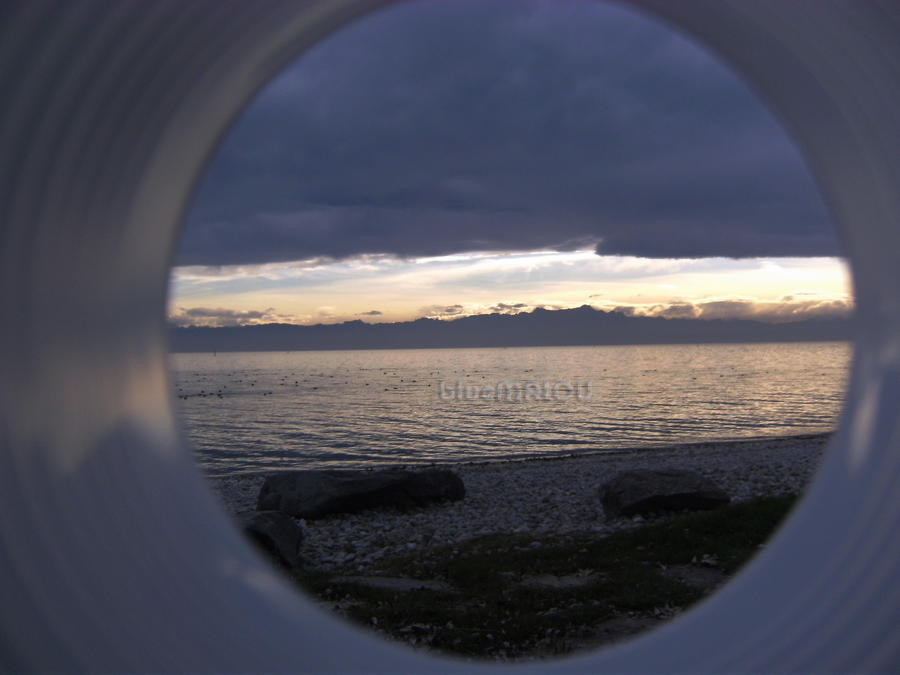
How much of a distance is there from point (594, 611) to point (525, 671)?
3.02m

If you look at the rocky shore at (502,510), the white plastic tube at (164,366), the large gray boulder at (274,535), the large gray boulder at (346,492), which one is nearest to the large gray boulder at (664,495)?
the rocky shore at (502,510)

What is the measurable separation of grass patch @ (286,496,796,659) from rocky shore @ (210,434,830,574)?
95 centimetres

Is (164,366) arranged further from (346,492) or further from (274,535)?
(346,492)

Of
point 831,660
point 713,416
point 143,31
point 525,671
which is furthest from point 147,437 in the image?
Result: point 713,416

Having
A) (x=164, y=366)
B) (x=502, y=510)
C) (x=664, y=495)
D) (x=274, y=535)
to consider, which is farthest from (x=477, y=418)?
(x=164, y=366)

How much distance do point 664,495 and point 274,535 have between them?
22.0 feet

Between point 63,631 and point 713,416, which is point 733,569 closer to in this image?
point 63,631

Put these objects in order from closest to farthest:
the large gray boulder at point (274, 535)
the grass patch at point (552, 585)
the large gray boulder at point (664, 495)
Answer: the grass patch at point (552, 585) < the large gray boulder at point (274, 535) < the large gray boulder at point (664, 495)

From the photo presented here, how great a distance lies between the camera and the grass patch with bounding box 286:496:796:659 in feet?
21.8

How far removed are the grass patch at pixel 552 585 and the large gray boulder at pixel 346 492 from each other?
317 cm

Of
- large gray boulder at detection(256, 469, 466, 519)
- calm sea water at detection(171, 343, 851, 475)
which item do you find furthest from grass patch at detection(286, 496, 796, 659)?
calm sea water at detection(171, 343, 851, 475)

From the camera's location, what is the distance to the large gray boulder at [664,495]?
11844mm

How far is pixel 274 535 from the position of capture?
9.94 meters

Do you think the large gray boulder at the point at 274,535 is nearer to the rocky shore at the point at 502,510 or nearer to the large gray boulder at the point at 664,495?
the rocky shore at the point at 502,510
